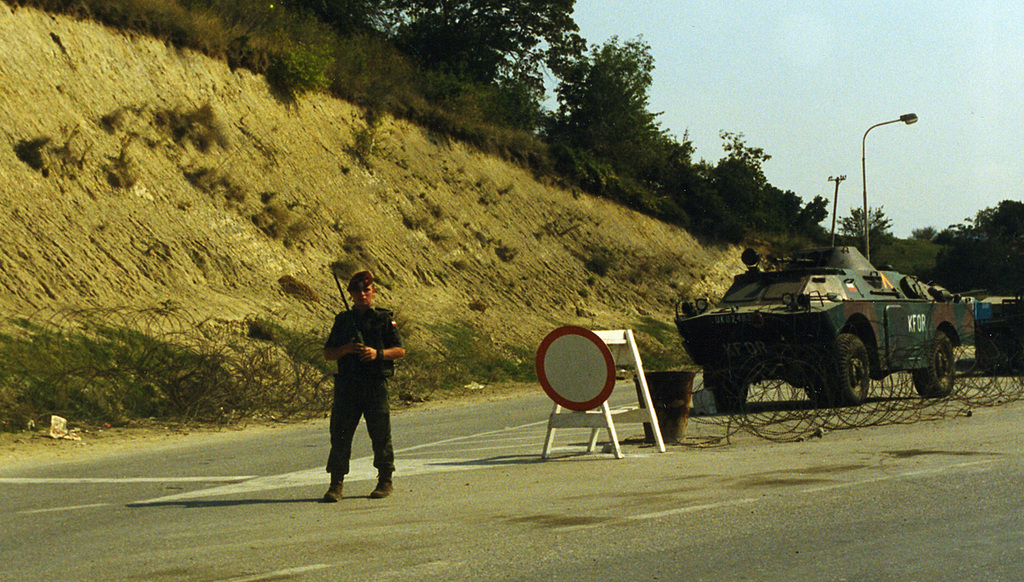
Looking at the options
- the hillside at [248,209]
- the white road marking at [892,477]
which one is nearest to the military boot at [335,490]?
the white road marking at [892,477]

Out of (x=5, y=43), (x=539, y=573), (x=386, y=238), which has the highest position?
(x=5, y=43)

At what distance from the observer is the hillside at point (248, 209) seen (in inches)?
850

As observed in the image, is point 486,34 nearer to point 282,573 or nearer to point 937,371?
point 937,371

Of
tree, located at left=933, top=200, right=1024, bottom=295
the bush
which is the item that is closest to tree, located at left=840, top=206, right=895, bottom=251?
tree, located at left=933, top=200, right=1024, bottom=295

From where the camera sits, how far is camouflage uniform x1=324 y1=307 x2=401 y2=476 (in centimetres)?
800

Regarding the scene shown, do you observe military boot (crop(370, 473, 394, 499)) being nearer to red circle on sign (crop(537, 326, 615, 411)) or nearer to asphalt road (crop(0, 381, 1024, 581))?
asphalt road (crop(0, 381, 1024, 581))

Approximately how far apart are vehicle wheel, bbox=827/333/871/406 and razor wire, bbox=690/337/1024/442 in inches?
4.6

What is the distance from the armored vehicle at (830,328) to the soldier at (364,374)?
6.08m

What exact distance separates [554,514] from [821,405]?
7.41 m

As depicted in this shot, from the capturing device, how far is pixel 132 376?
16344 millimetres

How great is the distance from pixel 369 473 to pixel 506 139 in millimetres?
32061

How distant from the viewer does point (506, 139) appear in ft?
133

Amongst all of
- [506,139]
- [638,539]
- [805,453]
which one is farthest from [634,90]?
[638,539]

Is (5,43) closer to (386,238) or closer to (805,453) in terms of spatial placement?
(386,238)
